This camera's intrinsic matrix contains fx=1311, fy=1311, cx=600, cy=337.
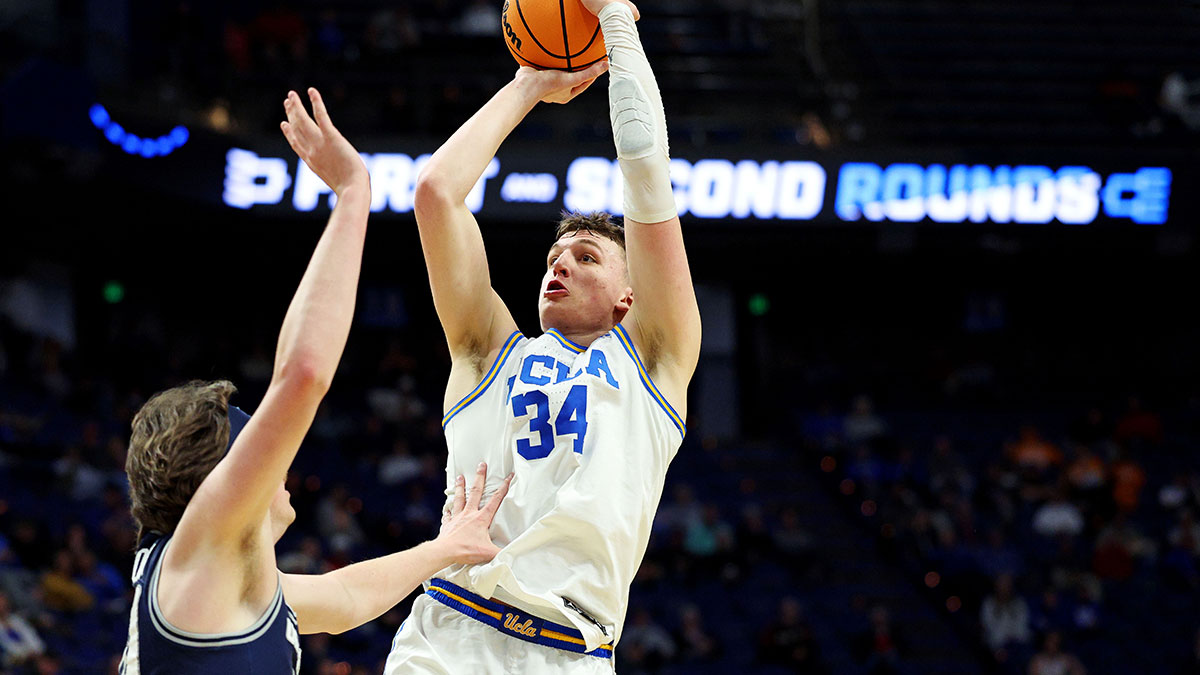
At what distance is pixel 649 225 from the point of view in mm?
→ 3479

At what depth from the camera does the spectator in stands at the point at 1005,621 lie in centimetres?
1362

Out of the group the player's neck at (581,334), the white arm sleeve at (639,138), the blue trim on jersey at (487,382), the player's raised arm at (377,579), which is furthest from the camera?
the player's neck at (581,334)

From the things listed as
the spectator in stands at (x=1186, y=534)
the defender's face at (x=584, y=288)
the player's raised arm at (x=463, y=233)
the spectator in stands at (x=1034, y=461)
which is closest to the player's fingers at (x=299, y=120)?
the player's raised arm at (x=463, y=233)

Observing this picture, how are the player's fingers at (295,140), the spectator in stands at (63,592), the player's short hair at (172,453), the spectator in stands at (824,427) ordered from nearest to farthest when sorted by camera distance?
1. the player's short hair at (172,453)
2. the player's fingers at (295,140)
3. the spectator in stands at (63,592)
4. the spectator in stands at (824,427)

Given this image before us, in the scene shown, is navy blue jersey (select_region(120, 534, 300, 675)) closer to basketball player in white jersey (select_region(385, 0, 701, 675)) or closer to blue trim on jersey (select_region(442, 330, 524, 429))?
basketball player in white jersey (select_region(385, 0, 701, 675))

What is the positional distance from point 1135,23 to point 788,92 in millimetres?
5621

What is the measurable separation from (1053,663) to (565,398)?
10932 millimetres

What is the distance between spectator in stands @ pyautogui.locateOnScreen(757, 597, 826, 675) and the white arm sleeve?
1015cm

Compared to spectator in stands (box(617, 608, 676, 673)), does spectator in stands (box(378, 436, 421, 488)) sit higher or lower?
higher

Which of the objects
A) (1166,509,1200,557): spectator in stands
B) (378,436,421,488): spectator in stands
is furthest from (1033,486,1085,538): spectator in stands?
(378,436,421,488): spectator in stands

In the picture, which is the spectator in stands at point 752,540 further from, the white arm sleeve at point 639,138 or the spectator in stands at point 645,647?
the white arm sleeve at point 639,138

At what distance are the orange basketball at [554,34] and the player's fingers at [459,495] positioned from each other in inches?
49.3

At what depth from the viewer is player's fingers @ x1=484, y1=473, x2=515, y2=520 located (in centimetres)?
335

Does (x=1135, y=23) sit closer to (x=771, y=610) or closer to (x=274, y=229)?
(x=771, y=610)
